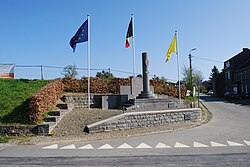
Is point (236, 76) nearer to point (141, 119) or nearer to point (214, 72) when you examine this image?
point (214, 72)

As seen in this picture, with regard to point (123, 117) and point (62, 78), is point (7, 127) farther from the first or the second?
point (62, 78)

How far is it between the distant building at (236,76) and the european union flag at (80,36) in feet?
145

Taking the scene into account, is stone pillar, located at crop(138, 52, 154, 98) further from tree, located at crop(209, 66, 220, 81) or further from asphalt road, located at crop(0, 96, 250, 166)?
tree, located at crop(209, 66, 220, 81)

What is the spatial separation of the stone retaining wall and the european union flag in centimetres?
559

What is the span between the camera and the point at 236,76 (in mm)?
59188

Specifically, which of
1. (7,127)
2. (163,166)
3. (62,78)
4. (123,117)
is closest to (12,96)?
(7,127)

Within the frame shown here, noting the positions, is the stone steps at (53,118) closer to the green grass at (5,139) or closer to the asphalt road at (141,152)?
the green grass at (5,139)

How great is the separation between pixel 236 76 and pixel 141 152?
5692 cm

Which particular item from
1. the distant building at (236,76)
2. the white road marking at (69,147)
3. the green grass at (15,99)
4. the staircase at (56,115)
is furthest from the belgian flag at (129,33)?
the distant building at (236,76)

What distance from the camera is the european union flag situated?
15.8 m

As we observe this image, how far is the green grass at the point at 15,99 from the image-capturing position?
483 inches

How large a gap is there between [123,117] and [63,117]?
3.06m

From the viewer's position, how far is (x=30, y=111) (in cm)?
1194

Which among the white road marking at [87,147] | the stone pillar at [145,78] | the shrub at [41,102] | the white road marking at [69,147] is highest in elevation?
the stone pillar at [145,78]
